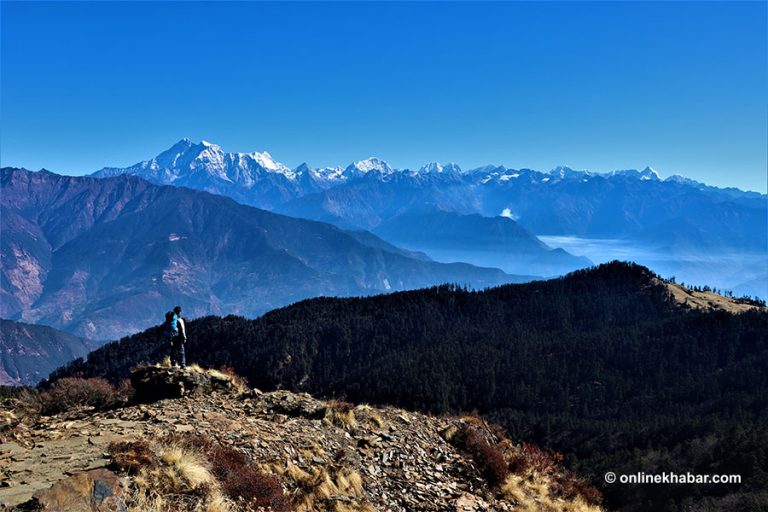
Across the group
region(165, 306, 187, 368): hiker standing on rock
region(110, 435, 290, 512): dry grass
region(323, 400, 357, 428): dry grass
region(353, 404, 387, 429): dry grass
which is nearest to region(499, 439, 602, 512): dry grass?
region(353, 404, 387, 429): dry grass

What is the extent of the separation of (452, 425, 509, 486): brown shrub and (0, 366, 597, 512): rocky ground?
0.66 metres

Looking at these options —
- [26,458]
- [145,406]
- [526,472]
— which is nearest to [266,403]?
[145,406]

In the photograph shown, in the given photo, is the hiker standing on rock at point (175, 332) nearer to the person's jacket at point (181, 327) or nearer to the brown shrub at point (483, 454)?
the person's jacket at point (181, 327)

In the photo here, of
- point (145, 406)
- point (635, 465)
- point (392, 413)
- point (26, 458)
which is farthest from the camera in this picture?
point (635, 465)

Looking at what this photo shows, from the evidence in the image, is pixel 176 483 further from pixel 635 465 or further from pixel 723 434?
pixel 723 434

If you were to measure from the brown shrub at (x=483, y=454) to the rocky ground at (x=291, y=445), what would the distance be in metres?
0.66

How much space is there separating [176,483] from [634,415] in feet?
716

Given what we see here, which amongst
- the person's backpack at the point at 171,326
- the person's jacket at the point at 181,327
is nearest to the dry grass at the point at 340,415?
the person's jacket at the point at 181,327

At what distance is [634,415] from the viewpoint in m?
198

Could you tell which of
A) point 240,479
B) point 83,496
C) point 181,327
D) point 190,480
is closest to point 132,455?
point 190,480

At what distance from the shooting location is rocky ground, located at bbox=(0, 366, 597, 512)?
20.5 m

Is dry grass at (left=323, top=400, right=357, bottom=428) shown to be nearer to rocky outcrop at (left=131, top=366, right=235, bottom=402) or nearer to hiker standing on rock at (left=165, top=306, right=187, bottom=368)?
rocky outcrop at (left=131, top=366, right=235, bottom=402)

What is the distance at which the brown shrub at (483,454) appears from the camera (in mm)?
28750

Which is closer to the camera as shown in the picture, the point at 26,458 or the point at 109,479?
the point at 109,479
